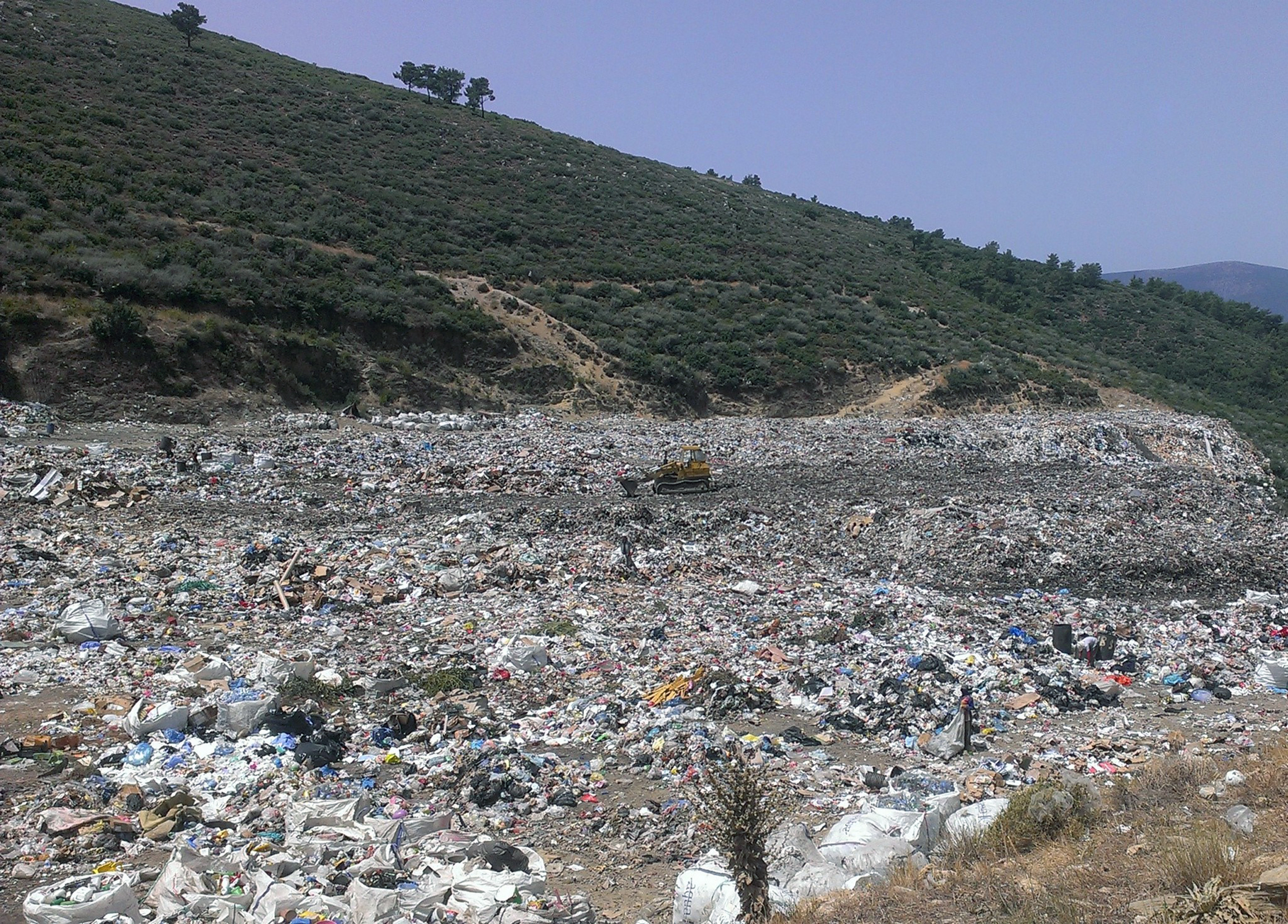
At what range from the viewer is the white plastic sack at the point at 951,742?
724 centimetres

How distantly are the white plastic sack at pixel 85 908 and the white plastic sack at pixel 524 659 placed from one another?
13.8 feet

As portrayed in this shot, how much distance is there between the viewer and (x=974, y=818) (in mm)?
5652

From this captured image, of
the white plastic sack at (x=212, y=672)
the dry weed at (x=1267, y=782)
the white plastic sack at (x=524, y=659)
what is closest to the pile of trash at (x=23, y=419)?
the white plastic sack at (x=212, y=672)

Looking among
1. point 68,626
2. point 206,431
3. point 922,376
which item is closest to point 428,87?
point 922,376

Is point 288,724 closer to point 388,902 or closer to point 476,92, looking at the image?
point 388,902

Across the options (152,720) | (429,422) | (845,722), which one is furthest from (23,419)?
(845,722)

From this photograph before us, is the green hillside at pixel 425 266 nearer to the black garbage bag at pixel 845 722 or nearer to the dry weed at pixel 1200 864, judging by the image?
the black garbage bag at pixel 845 722

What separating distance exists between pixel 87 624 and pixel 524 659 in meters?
4.54

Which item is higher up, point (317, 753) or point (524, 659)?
point (524, 659)

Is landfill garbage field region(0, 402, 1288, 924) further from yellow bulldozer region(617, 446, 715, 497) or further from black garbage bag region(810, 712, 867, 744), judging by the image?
yellow bulldozer region(617, 446, 715, 497)

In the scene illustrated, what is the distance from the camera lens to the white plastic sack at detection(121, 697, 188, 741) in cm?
711

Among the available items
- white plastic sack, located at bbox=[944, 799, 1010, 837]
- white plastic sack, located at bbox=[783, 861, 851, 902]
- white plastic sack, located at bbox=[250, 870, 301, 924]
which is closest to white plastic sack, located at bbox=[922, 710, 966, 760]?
white plastic sack, located at bbox=[944, 799, 1010, 837]

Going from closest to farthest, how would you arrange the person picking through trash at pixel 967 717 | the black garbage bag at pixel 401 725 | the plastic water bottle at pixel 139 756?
the plastic water bottle at pixel 139 756 → the person picking through trash at pixel 967 717 → the black garbage bag at pixel 401 725

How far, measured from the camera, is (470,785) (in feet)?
21.5
